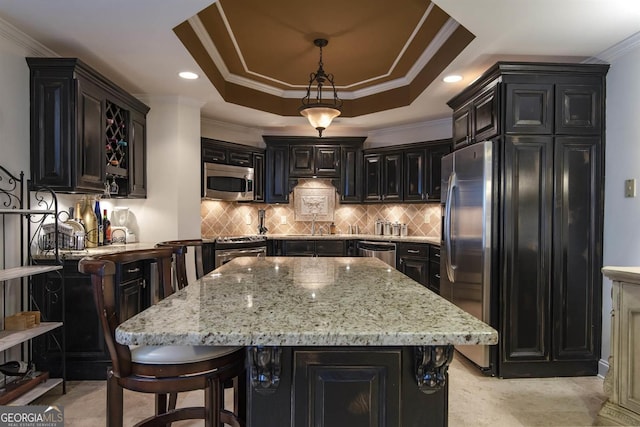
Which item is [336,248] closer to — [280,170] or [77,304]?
[280,170]

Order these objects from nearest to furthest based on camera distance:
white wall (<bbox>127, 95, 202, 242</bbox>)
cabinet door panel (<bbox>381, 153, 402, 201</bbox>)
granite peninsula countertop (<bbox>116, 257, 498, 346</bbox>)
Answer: granite peninsula countertop (<bbox>116, 257, 498, 346</bbox>) < white wall (<bbox>127, 95, 202, 242</bbox>) < cabinet door panel (<bbox>381, 153, 402, 201</bbox>)

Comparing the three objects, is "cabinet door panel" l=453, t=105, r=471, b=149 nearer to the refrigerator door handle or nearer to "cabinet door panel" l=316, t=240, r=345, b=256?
the refrigerator door handle

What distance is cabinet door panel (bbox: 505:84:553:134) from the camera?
2783mm

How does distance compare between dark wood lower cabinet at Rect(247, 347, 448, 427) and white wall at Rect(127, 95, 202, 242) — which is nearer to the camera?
dark wood lower cabinet at Rect(247, 347, 448, 427)

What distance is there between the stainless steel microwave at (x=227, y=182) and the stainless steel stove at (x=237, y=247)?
0.54 metres

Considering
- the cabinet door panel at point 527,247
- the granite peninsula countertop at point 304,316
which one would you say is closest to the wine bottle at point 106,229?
the granite peninsula countertop at point 304,316

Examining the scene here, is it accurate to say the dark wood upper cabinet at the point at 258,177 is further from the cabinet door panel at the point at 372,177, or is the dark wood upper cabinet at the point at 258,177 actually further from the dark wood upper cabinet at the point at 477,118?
the dark wood upper cabinet at the point at 477,118

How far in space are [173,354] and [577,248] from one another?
2910mm

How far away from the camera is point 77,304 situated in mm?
2686

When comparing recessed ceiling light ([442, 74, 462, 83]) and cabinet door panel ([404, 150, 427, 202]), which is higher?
recessed ceiling light ([442, 74, 462, 83])

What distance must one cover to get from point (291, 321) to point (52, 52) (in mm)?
3089

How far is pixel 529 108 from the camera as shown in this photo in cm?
280

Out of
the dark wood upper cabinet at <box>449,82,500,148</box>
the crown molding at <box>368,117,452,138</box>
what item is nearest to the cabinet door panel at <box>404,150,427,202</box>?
the crown molding at <box>368,117,452,138</box>

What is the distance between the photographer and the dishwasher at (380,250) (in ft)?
15.0
